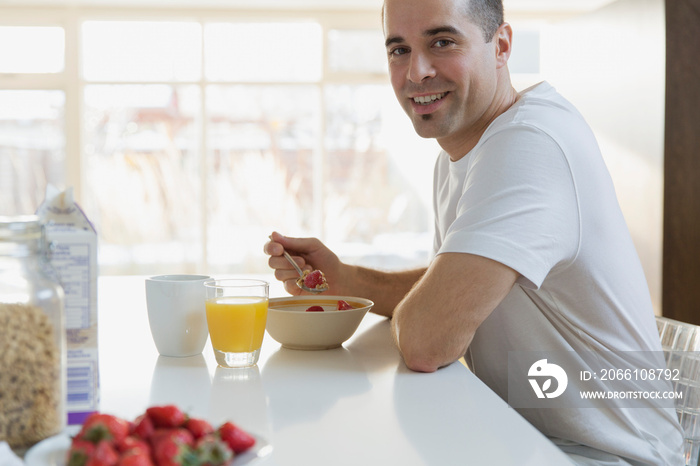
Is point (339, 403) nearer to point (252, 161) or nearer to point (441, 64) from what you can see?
point (441, 64)

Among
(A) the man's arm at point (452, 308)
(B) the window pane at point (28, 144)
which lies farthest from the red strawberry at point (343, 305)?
(B) the window pane at point (28, 144)

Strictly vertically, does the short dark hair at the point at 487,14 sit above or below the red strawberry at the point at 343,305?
above

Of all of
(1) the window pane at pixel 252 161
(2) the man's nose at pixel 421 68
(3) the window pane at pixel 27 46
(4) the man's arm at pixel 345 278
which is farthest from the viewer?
(1) the window pane at pixel 252 161

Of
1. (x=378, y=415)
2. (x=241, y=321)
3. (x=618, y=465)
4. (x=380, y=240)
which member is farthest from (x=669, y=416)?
(x=380, y=240)

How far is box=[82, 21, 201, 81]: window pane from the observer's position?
6098mm

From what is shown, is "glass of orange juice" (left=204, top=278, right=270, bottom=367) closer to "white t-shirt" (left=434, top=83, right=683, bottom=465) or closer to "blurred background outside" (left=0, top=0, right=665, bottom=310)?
"white t-shirt" (left=434, top=83, right=683, bottom=465)

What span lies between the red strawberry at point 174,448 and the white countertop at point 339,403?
0.45ft

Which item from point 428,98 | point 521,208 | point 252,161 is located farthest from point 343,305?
point 252,161

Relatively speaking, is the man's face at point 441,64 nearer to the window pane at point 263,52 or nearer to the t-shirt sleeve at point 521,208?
the t-shirt sleeve at point 521,208

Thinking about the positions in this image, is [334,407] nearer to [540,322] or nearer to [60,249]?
[60,249]

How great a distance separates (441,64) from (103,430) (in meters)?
1.07

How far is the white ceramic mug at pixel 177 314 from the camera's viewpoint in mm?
1160

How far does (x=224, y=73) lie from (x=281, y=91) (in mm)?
538

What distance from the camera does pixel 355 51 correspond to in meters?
6.34
